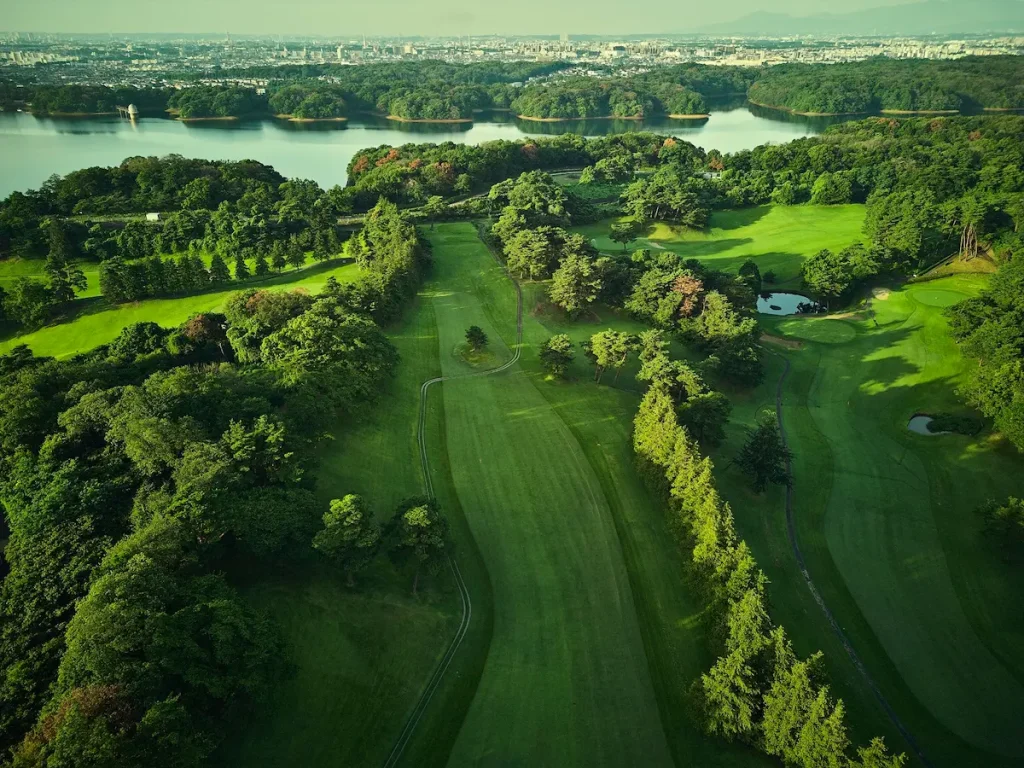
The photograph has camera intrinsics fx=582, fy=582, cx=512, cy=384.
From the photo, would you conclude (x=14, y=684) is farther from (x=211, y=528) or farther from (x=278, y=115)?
(x=278, y=115)

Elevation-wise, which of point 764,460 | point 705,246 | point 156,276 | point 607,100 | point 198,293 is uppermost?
point 607,100

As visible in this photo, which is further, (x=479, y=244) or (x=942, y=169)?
(x=942, y=169)

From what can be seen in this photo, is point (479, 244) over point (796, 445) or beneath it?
over

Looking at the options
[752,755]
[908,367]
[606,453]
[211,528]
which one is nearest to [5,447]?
[211,528]

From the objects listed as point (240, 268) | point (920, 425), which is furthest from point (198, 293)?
point (920, 425)

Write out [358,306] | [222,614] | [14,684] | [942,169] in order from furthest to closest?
[942,169] → [358,306] → [222,614] → [14,684]

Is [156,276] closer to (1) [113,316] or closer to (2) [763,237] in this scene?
(1) [113,316]
